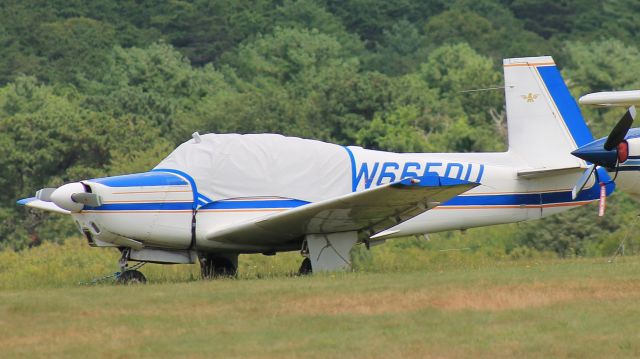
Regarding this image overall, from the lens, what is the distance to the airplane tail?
21688 millimetres

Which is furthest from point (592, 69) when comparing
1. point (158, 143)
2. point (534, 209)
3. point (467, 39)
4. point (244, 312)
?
point (244, 312)

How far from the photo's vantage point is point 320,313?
574 inches

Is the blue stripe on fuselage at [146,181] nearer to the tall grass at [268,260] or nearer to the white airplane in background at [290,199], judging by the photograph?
the white airplane in background at [290,199]

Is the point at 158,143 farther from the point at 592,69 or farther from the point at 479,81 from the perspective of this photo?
the point at 592,69

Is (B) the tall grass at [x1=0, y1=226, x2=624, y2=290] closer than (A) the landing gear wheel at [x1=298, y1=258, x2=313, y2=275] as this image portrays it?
No

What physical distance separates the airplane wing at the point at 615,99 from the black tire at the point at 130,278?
267 inches

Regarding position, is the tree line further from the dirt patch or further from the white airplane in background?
the dirt patch

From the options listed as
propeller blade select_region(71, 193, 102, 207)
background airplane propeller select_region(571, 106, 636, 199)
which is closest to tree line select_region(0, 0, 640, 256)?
A: background airplane propeller select_region(571, 106, 636, 199)

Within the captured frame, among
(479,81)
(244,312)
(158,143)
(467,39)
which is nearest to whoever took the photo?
(244,312)

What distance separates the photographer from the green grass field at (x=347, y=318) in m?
13.0

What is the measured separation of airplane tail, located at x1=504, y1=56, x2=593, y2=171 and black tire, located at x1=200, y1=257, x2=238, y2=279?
13.9 ft

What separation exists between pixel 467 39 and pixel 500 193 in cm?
7279

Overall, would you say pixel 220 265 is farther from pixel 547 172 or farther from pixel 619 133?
pixel 619 133

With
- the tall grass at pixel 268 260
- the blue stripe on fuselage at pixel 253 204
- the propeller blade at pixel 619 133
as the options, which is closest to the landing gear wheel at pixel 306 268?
the tall grass at pixel 268 260
